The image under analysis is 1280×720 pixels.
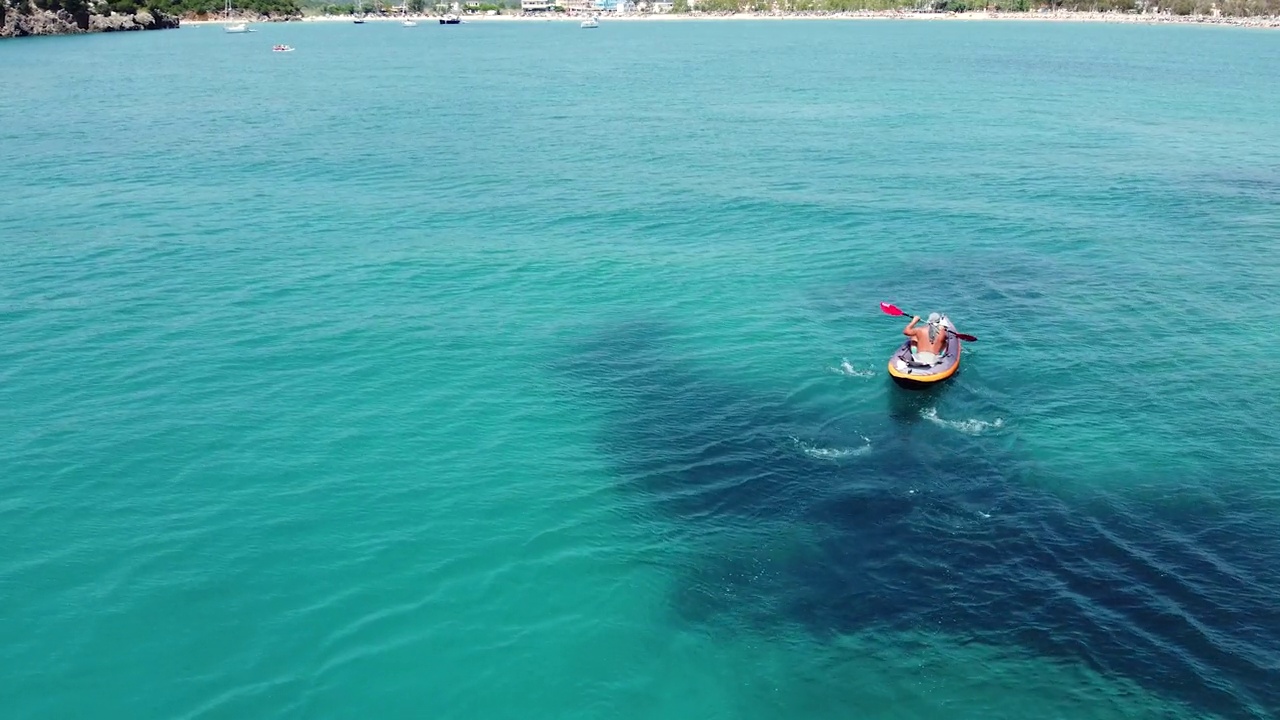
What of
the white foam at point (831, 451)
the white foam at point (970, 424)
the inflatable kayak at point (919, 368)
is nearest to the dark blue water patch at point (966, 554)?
the white foam at point (831, 451)

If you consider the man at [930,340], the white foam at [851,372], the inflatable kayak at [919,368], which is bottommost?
the white foam at [851,372]

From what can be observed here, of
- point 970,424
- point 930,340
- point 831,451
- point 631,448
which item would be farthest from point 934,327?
point 631,448

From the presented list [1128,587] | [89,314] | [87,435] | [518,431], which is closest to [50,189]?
[89,314]

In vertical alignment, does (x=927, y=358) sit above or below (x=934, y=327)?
below

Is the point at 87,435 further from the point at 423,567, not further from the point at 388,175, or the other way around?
the point at 388,175

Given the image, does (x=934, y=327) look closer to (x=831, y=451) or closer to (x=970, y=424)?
(x=970, y=424)

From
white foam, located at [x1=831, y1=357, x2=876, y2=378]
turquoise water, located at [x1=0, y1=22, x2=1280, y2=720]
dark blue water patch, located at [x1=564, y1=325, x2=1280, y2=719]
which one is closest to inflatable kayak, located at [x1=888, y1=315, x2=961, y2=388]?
turquoise water, located at [x1=0, y1=22, x2=1280, y2=720]

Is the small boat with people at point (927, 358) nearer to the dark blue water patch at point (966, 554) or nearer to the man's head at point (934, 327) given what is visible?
the man's head at point (934, 327)

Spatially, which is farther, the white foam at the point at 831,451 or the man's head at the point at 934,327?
the man's head at the point at 934,327
